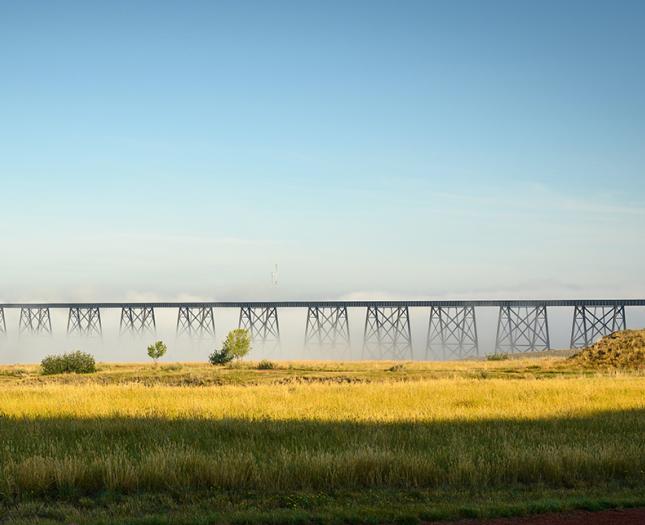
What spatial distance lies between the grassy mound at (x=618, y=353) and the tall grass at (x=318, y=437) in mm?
16477

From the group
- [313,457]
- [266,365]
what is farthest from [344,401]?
[266,365]

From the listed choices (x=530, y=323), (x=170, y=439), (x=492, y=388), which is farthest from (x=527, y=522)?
(x=530, y=323)

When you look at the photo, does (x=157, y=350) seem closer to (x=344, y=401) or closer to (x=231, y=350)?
(x=231, y=350)

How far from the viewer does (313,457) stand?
464 inches

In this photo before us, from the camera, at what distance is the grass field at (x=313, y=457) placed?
1002cm

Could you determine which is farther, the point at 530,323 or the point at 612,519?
the point at 530,323

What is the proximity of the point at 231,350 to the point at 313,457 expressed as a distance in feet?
131

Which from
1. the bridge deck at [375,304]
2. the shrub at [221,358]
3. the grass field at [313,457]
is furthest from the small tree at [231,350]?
the grass field at [313,457]

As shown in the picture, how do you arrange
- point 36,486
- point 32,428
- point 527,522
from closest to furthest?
point 527,522 < point 36,486 < point 32,428

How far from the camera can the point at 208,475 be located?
1108 centimetres

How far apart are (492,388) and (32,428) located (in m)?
15.0

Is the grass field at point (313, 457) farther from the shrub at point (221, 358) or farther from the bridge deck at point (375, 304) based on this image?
the bridge deck at point (375, 304)

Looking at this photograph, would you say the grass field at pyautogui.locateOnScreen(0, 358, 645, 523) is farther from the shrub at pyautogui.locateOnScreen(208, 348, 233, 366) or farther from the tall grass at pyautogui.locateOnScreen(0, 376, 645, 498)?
the shrub at pyautogui.locateOnScreen(208, 348, 233, 366)

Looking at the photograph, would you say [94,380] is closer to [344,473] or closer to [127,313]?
[344,473]
